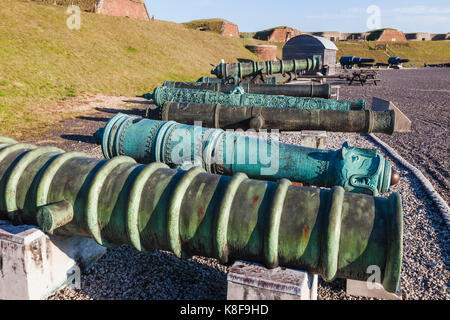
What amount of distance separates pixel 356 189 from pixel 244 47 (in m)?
45.4

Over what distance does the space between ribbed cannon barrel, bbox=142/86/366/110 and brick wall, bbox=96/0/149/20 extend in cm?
2912

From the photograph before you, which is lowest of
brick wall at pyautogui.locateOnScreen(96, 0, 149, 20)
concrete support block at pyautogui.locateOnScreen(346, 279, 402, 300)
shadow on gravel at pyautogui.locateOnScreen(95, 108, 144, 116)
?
concrete support block at pyautogui.locateOnScreen(346, 279, 402, 300)

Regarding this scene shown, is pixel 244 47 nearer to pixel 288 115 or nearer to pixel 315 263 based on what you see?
pixel 288 115

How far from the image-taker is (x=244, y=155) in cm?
476

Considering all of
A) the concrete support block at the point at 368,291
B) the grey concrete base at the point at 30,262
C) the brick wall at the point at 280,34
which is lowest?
the concrete support block at the point at 368,291

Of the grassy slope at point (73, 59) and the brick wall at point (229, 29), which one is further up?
the brick wall at point (229, 29)

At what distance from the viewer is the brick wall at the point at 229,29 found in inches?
2051

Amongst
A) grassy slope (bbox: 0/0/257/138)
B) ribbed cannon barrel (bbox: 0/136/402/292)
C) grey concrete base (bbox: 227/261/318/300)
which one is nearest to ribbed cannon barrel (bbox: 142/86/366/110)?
grassy slope (bbox: 0/0/257/138)

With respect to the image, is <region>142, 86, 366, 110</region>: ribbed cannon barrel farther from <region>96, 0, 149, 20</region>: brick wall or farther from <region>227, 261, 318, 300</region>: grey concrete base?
<region>96, 0, 149, 20</region>: brick wall

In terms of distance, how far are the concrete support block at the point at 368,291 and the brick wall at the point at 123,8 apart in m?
36.6

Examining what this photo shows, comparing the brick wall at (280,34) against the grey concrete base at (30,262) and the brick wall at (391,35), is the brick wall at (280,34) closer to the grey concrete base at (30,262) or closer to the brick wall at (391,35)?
the brick wall at (391,35)

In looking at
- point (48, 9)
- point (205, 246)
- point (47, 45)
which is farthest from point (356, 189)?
point (48, 9)

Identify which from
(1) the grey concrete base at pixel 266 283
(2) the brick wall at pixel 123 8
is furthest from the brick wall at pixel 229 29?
(1) the grey concrete base at pixel 266 283

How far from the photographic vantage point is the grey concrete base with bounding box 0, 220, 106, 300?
333 centimetres
